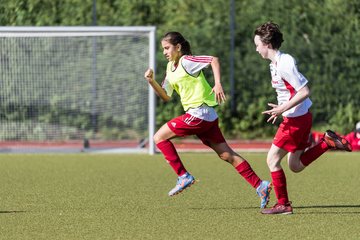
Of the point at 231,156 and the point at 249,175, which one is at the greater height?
the point at 231,156

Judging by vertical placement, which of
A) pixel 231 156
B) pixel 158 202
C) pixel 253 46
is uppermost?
pixel 231 156

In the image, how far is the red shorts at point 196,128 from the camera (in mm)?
8852

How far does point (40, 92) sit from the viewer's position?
15.4 meters

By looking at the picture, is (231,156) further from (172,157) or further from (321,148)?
(321,148)

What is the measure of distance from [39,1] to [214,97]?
8.69 meters

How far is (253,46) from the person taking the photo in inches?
682

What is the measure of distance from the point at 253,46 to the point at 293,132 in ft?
30.0

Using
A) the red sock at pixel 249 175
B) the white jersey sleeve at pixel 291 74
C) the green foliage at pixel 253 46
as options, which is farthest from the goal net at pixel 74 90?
the white jersey sleeve at pixel 291 74

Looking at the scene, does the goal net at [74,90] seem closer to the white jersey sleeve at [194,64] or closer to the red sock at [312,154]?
the white jersey sleeve at [194,64]

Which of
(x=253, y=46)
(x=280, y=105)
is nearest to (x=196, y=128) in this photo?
(x=280, y=105)

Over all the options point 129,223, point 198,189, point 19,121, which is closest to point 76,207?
point 129,223

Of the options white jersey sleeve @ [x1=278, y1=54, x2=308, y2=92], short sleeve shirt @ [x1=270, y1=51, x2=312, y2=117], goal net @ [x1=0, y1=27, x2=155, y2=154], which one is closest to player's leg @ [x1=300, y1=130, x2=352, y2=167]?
short sleeve shirt @ [x1=270, y1=51, x2=312, y2=117]

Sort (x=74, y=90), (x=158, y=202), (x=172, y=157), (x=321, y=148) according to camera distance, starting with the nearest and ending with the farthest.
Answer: (x=321, y=148) < (x=172, y=157) < (x=158, y=202) < (x=74, y=90)

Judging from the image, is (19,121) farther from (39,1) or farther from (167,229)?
(167,229)
